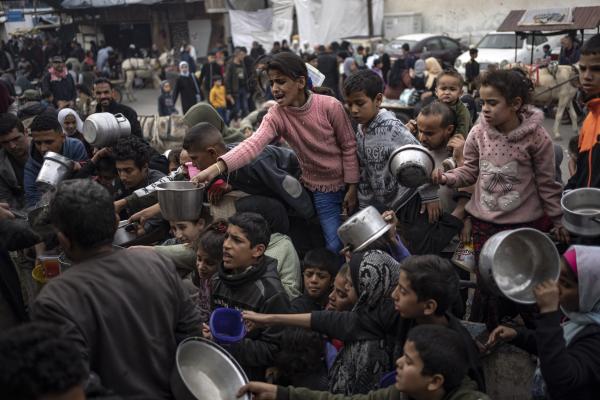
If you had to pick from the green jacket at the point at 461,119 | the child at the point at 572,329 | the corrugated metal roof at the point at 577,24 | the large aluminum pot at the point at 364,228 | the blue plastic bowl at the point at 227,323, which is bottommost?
the blue plastic bowl at the point at 227,323

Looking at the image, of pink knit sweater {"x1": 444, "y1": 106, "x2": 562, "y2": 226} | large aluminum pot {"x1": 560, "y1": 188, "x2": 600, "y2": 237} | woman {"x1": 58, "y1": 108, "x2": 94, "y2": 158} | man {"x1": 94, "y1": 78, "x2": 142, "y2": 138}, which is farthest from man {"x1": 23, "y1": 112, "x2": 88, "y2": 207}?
large aluminum pot {"x1": 560, "y1": 188, "x2": 600, "y2": 237}

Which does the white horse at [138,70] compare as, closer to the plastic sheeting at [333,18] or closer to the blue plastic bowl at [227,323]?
the plastic sheeting at [333,18]

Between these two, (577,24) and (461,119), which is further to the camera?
(577,24)

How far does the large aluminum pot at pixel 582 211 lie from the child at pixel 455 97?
148 centimetres

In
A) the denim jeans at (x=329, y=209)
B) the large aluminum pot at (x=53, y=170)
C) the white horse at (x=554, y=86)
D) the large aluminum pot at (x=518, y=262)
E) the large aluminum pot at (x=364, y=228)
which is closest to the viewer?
the large aluminum pot at (x=518, y=262)

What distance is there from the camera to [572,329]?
8.90 feet

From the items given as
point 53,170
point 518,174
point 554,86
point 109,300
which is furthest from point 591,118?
point 554,86

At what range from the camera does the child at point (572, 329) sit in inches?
97.6

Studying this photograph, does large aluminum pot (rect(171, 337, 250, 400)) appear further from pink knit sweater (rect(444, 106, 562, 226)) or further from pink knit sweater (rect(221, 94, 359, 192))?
pink knit sweater (rect(444, 106, 562, 226))

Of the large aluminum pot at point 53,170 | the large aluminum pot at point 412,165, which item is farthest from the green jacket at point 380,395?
the large aluminum pot at point 53,170

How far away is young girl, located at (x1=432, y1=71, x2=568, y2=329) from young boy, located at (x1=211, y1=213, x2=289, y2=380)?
3.31ft

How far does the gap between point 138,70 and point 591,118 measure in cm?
2325

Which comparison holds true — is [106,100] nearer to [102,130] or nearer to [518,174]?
→ [102,130]

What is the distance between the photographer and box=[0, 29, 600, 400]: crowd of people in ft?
7.72
